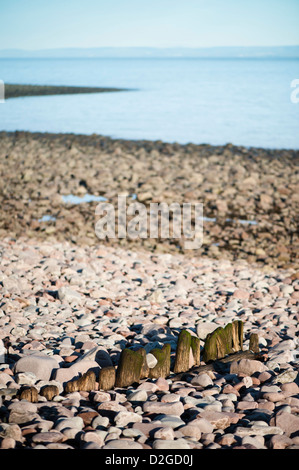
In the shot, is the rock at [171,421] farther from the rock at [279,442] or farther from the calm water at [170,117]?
the calm water at [170,117]

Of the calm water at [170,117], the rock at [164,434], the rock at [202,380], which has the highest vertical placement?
the calm water at [170,117]

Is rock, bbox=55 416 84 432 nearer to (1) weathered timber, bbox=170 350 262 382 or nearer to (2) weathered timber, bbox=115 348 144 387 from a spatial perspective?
(2) weathered timber, bbox=115 348 144 387

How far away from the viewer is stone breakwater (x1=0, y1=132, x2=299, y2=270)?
1008 centimetres

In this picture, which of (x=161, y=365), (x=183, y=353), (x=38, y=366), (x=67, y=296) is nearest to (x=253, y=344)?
(x=183, y=353)

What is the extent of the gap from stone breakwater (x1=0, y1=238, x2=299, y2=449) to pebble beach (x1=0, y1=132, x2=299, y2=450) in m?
0.01

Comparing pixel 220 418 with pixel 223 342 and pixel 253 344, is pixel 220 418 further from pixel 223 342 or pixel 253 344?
pixel 253 344

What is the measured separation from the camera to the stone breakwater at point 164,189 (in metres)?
10.1

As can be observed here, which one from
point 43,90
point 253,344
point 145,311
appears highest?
point 43,90

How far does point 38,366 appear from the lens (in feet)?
13.5

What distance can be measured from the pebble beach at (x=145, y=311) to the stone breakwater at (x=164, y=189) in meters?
0.07

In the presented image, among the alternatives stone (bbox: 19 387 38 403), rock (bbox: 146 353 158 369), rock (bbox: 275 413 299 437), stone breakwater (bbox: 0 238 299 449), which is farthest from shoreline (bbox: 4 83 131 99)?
rock (bbox: 275 413 299 437)

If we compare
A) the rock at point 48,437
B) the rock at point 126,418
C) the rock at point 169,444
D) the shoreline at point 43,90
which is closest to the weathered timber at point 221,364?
the rock at point 126,418

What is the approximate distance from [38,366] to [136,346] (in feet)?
3.64

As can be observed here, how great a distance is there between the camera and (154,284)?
23.4 ft
